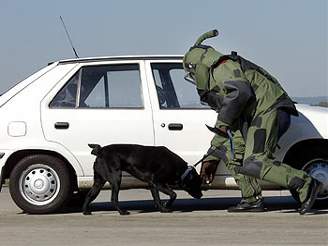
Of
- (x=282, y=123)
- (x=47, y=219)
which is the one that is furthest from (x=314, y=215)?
(x=47, y=219)

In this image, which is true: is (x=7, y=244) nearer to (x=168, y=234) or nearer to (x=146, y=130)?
(x=168, y=234)

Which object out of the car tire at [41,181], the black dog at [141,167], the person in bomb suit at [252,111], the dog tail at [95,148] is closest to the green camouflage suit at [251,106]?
the person in bomb suit at [252,111]

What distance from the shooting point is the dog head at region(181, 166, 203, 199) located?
884cm

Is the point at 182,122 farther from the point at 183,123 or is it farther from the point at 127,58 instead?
the point at 127,58

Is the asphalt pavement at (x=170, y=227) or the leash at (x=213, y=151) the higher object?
the leash at (x=213, y=151)

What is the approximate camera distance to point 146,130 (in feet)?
29.2

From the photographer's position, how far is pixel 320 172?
8875 mm

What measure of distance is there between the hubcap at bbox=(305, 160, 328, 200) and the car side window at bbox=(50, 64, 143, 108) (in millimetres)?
1934

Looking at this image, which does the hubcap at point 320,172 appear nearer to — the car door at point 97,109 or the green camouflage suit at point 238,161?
the green camouflage suit at point 238,161

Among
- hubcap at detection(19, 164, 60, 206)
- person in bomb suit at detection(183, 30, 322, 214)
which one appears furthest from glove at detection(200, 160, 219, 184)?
hubcap at detection(19, 164, 60, 206)

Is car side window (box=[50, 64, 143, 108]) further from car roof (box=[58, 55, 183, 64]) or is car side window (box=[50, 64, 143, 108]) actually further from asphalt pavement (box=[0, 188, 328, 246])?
asphalt pavement (box=[0, 188, 328, 246])

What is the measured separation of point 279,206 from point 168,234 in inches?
98.5

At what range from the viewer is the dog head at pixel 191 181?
29.0 ft

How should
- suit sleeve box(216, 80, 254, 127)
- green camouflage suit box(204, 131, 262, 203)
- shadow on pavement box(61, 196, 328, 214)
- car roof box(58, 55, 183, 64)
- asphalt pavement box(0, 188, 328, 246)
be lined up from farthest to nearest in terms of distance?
1. shadow on pavement box(61, 196, 328, 214)
2. car roof box(58, 55, 183, 64)
3. green camouflage suit box(204, 131, 262, 203)
4. suit sleeve box(216, 80, 254, 127)
5. asphalt pavement box(0, 188, 328, 246)
